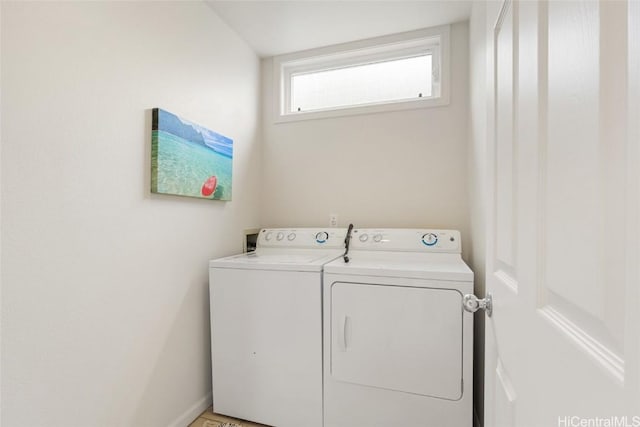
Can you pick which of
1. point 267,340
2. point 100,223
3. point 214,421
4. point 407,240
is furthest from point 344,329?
point 100,223

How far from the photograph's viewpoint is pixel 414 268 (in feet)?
5.05

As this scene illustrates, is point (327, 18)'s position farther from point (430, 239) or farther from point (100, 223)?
point (100, 223)

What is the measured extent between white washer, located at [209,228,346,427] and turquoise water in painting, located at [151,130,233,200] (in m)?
0.47

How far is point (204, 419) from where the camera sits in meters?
1.78

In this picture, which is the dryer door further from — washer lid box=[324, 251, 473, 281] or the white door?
the white door

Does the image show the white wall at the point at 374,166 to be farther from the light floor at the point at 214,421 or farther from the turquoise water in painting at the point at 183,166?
the light floor at the point at 214,421

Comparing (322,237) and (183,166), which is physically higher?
(183,166)

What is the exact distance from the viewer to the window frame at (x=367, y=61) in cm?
216

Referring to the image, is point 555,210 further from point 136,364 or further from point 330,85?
point 330,85

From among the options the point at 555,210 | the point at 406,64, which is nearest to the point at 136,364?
the point at 555,210

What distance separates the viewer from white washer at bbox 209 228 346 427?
162 centimetres

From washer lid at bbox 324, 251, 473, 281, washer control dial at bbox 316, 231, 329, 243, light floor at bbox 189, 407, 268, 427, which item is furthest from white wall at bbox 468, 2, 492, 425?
light floor at bbox 189, 407, 268, 427

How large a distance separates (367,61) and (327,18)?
0.51 m

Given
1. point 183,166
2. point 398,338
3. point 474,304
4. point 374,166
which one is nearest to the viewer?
point 474,304
